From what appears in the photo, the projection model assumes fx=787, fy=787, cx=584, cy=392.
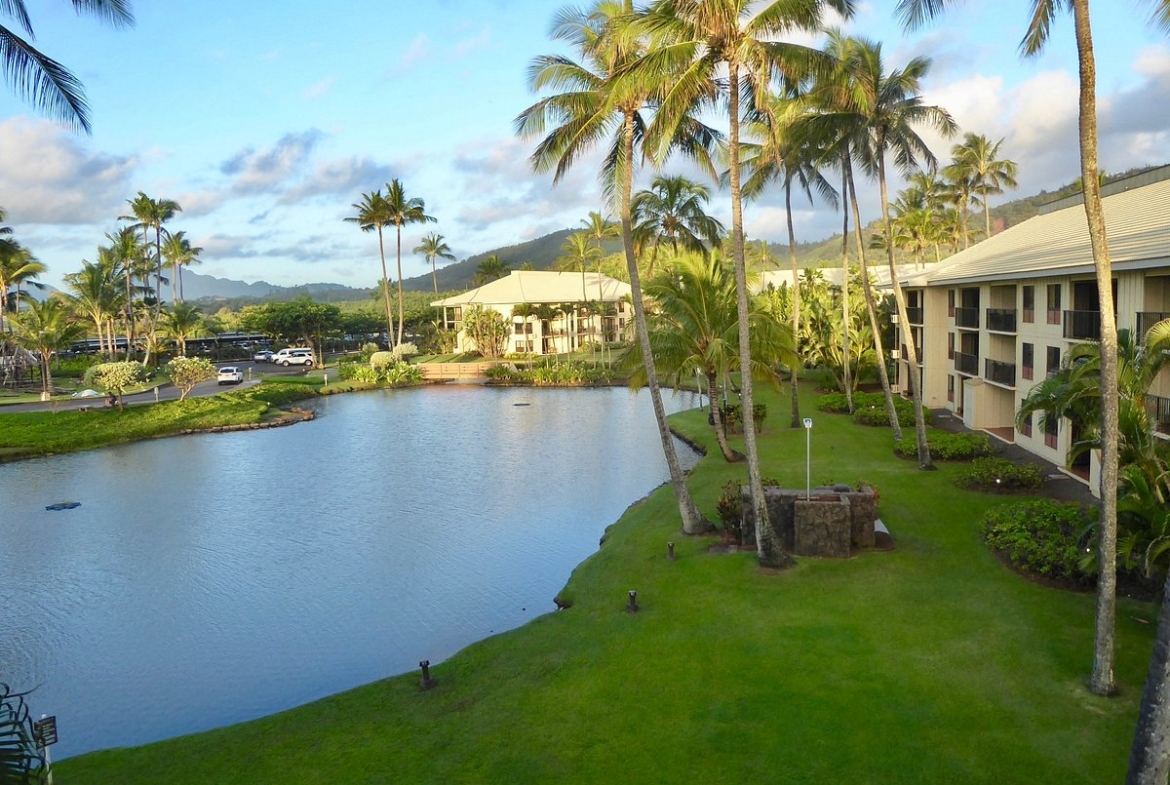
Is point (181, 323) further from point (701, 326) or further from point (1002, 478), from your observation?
point (1002, 478)

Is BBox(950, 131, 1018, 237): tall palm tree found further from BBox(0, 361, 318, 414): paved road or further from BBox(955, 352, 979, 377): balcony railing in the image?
BBox(0, 361, 318, 414): paved road

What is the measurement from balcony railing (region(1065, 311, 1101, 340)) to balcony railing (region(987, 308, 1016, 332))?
16.6 ft

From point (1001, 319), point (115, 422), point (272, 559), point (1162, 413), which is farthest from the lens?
point (115, 422)

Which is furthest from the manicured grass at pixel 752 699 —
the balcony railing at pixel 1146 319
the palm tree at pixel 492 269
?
the palm tree at pixel 492 269

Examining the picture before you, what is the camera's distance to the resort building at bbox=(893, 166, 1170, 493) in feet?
58.9

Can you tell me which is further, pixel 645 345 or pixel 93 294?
pixel 93 294

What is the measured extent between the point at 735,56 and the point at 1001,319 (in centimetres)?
1739

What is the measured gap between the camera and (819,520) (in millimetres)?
15383

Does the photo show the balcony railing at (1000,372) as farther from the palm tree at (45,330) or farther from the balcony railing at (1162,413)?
the palm tree at (45,330)

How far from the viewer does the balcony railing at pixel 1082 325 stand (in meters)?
20.0

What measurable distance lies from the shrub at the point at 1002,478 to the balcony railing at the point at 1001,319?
8.16 meters

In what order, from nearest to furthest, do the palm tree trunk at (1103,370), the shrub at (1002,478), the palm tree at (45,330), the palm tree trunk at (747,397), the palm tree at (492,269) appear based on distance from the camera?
1. the palm tree trunk at (1103,370)
2. the palm tree trunk at (747,397)
3. the shrub at (1002,478)
4. the palm tree at (45,330)
5. the palm tree at (492,269)

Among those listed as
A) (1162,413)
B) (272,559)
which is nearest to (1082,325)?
(1162,413)

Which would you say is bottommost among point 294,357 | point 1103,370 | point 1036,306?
point 1103,370
